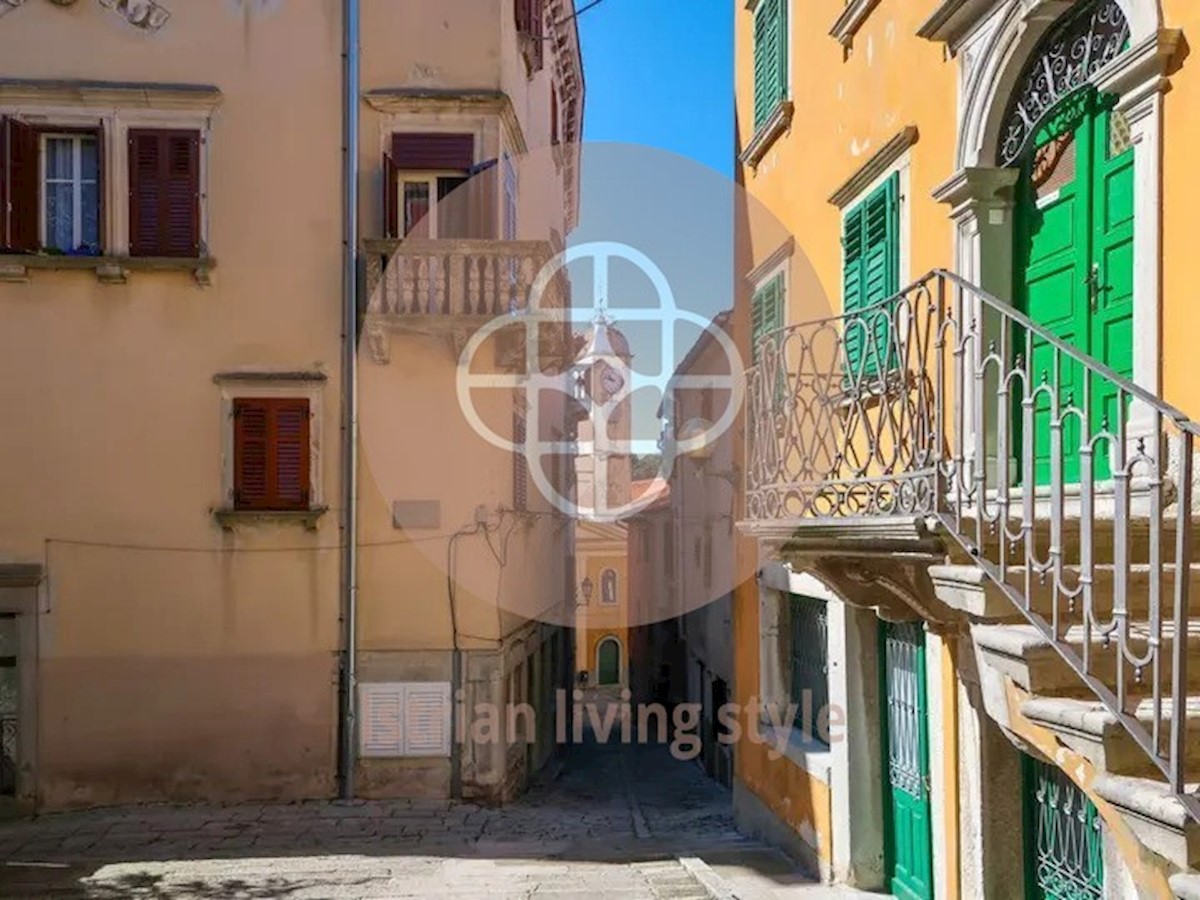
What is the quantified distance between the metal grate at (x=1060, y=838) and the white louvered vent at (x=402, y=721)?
840cm

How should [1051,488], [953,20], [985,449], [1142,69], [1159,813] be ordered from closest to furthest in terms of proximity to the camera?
[1159,813]
[1051,488]
[1142,69]
[985,449]
[953,20]

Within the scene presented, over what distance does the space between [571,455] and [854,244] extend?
41.9 ft

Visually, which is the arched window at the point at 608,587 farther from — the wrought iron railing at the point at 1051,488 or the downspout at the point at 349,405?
the wrought iron railing at the point at 1051,488

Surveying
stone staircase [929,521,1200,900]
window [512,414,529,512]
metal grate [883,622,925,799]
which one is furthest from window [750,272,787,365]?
stone staircase [929,521,1200,900]

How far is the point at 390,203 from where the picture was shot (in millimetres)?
13391

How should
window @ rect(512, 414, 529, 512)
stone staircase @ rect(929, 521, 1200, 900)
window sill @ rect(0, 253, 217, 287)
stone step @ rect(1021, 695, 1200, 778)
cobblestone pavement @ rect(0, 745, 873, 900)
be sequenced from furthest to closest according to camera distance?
window @ rect(512, 414, 529, 512) → window sill @ rect(0, 253, 217, 287) → cobblestone pavement @ rect(0, 745, 873, 900) → stone step @ rect(1021, 695, 1200, 778) → stone staircase @ rect(929, 521, 1200, 900)

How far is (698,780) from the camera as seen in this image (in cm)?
1944

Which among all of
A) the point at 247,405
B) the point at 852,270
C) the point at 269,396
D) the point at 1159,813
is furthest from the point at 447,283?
the point at 1159,813

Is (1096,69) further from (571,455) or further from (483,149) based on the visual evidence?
(571,455)

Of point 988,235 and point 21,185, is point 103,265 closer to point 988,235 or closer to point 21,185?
point 21,185

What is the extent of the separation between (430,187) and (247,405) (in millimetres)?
3413

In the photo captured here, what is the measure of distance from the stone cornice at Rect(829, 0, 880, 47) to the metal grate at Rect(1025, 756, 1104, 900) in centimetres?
524

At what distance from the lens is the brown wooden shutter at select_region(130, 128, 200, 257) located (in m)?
13.3

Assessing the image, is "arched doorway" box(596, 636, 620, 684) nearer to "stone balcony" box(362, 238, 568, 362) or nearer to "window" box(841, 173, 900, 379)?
"stone balcony" box(362, 238, 568, 362)
